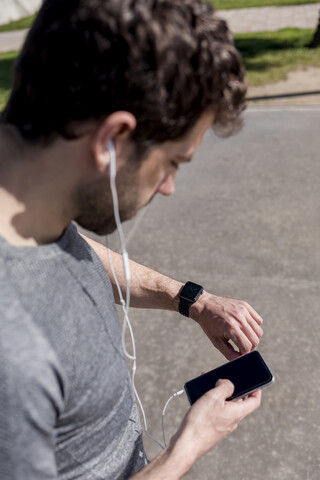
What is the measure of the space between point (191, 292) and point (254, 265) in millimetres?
2039

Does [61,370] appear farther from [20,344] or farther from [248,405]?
[248,405]

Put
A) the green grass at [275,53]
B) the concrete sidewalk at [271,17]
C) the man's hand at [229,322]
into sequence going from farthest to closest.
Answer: the concrete sidewalk at [271,17] → the green grass at [275,53] → the man's hand at [229,322]

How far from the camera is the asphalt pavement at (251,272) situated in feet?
8.07

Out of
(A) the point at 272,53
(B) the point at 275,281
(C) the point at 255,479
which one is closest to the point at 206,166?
(B) the point at 275,281

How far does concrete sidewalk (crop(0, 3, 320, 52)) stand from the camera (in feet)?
43.0

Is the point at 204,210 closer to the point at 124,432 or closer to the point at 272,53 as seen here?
the point at 124,432

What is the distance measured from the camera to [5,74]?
10547mm

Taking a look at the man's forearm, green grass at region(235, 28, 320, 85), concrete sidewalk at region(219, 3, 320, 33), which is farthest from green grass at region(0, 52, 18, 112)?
the man's forearm

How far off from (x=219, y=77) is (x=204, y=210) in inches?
132

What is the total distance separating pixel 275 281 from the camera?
137 inches

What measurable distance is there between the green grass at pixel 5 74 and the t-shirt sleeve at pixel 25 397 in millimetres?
7641

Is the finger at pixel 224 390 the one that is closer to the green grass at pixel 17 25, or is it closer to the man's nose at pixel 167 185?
the man's nose at pixel 167 185

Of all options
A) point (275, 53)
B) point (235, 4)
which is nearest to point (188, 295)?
point (275, 53)

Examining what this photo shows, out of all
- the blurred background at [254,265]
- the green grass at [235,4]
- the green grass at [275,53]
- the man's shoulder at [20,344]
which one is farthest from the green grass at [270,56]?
the man's shoulder at [20,344]
